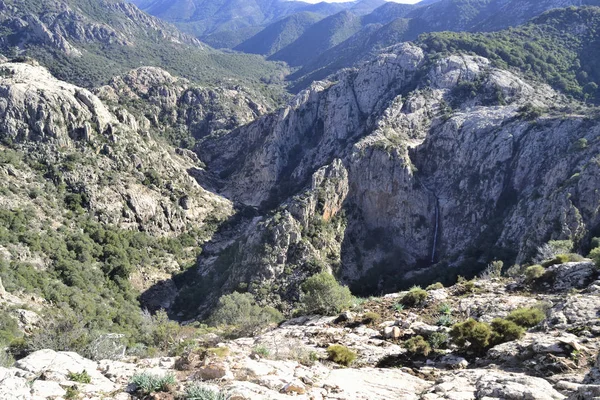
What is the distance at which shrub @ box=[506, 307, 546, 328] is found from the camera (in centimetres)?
1454

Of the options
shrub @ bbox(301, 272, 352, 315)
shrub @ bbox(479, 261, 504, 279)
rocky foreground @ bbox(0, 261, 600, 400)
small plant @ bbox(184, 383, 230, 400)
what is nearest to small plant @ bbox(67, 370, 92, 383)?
rocky foreground @ bbox(0, 261, 600, 400)

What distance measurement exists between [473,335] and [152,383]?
9842 mm

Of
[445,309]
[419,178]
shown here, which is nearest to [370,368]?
[445,309]

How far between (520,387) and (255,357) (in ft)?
23.3

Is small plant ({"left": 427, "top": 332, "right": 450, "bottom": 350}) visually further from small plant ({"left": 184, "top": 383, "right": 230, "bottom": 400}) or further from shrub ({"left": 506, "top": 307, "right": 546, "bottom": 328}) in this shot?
small plant ({"left": 184, "top": 383, "right": 230, "bottom": 400})

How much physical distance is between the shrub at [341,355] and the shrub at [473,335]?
140 inches

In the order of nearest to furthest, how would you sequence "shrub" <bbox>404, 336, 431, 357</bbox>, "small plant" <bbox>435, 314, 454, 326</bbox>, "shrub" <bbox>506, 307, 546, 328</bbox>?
"shrub" <bbox>404, 336, 431, 357</bbox> → "shrub" <bbox>506, 307, 546, 328</bbox> → "small plant" <bbox>435, 314, 454, 326</bbox>

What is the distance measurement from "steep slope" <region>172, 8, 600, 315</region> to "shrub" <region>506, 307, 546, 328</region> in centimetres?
2807

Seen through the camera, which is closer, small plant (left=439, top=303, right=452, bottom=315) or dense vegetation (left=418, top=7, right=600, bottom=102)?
small plant (left=439, top=303, right=452, bottom=315)

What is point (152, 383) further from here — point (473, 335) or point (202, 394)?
point (473, 335)

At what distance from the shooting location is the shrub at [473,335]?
13477mm

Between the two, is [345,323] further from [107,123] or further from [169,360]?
[107,123]

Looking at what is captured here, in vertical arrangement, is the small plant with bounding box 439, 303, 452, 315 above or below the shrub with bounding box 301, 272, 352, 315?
below

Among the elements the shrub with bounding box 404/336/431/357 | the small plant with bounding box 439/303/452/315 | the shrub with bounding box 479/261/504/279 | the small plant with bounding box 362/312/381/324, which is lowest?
the shrub with bounding box 479/261/504/279
